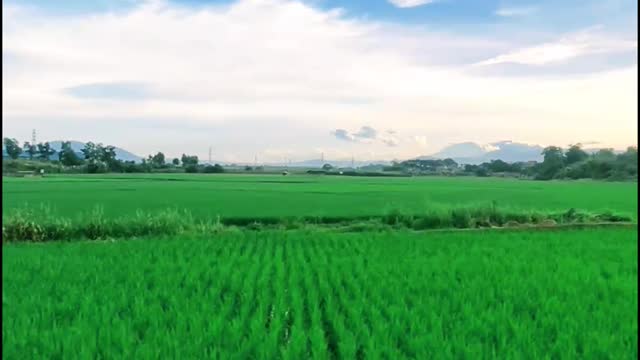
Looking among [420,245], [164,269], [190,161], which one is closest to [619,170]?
[190,161]

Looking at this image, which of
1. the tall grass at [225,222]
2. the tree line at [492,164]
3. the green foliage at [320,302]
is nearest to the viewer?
the green foliage at [320,302]

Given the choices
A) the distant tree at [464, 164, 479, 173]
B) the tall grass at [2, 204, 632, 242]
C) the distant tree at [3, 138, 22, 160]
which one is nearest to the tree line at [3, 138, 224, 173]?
the distant tree at [3, 138, 22, 160]

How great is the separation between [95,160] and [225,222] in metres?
64.6

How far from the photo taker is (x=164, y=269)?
8023 mm

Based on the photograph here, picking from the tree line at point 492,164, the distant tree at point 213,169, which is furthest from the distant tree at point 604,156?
the distant tree at point 213,169

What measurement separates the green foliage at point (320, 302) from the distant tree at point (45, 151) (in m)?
77.6

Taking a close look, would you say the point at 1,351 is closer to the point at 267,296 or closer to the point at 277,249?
the point at 267,296

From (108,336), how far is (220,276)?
9.80 feet

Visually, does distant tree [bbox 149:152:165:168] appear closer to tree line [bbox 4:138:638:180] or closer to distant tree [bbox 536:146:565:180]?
tree line [bbox 4:138:638:180]

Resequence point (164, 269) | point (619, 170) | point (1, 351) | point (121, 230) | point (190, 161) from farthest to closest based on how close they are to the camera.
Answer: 1. point (190, 161)
2. point (619, 170)
3. point (121, 230)
4. point (164, 269)
5. point (1, 351)

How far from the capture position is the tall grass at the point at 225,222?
13289mm

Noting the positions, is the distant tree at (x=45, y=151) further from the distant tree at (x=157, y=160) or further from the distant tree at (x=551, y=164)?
the distant tree at (x=551, y=164)

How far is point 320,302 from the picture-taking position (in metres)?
6.18

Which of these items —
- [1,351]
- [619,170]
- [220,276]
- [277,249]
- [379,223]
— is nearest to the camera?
[1,351]
